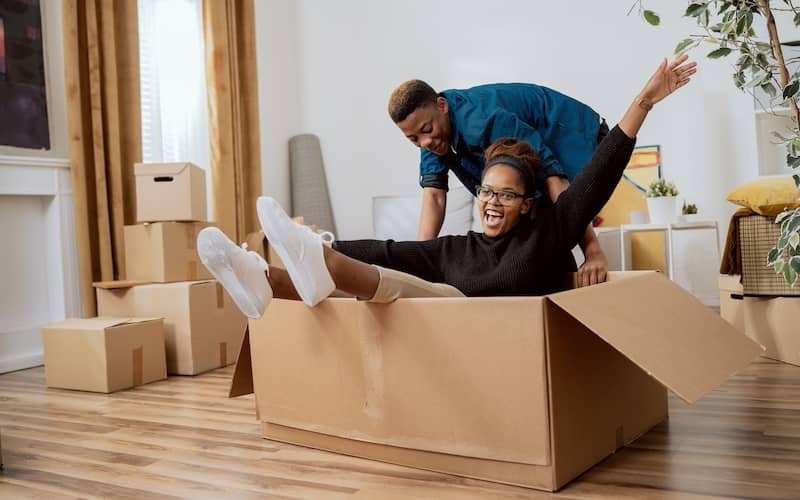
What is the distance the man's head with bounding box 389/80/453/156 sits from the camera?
170cm

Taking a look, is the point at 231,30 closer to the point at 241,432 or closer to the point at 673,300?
the point at 241,432

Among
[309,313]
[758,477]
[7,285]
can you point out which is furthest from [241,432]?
[7,285]

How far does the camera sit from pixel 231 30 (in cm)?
402

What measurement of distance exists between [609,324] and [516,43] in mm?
3223

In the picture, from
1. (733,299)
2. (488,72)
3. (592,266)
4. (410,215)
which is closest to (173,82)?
(410,215)

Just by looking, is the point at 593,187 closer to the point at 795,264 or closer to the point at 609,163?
the point at 609,163

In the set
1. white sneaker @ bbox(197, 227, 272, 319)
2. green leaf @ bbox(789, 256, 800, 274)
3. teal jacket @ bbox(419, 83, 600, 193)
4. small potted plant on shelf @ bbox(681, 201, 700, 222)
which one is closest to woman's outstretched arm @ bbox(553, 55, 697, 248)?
teal jacket @ bbox(419, 83, 600, 193)

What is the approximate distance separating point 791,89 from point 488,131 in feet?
2.31

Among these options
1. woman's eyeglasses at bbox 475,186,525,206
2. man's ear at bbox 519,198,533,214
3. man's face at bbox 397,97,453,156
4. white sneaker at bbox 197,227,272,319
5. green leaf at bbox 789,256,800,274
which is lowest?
green leaf at bbox 789,256,800,274

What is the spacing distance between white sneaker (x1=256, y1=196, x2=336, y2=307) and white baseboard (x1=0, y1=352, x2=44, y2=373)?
6.93 feet

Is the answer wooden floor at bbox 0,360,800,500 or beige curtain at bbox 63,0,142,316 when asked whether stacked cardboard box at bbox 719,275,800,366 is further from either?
Answer: beige curtain at bbox 63,0,142,316

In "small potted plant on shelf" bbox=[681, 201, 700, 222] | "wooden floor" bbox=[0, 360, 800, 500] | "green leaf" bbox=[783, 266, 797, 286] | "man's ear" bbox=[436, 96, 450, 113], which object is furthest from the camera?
"small potted plant on shelf" bbox=[681, 201, 700, 222]

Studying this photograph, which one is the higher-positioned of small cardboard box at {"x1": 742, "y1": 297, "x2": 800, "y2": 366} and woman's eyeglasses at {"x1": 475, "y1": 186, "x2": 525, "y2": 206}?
woman's eyeglasses at {"x1": 475, "y1": 186, "x2": 525, "y2": 206}

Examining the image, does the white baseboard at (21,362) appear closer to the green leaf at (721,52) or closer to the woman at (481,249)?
the woman at (481,249)
